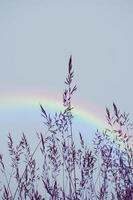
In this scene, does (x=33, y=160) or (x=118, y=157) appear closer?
(x=118, y=157)

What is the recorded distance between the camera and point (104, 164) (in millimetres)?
3639

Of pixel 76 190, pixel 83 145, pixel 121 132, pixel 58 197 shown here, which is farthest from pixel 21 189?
pixel 121 132

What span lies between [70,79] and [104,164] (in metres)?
1.21

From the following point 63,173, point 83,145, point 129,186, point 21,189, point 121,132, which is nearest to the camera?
point 129,186

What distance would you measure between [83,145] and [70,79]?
3.61ft

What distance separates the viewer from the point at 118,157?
11.6 feet

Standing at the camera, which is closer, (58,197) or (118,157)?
(58,197)

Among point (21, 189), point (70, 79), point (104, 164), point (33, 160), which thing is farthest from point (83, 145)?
point (70, 79)

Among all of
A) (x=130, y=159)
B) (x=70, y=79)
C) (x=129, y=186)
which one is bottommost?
(x=129, y=186)

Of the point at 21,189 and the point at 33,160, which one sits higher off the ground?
the point at 33,160

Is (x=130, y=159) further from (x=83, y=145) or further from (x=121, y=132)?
(x=83, y=145)

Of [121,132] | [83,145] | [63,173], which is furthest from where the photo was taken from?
[83,145]

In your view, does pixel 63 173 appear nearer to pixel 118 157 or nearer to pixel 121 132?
pixel 118 157

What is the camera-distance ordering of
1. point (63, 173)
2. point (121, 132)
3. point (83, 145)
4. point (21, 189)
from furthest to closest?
1. point (83, 145)
2. point (63, 173)
3. point (21, 189)
4. point (121, 132)
